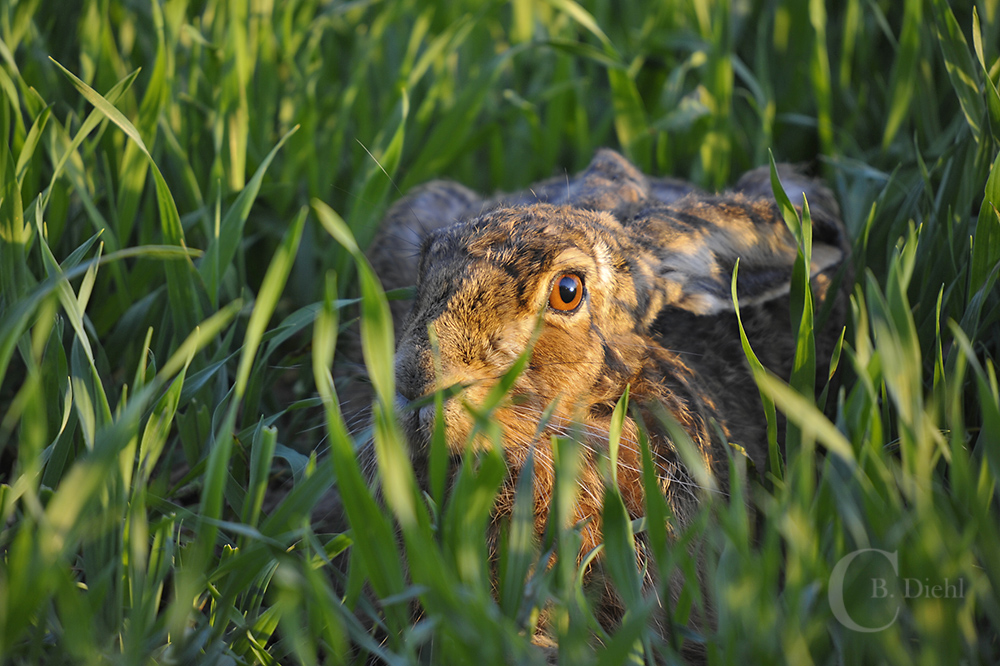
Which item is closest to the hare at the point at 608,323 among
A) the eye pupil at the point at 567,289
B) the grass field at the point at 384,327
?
the eye pupil at the point at 567,289

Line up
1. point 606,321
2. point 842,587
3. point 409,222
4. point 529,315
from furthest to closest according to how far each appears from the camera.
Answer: point 409,222 → point 606,321 → point 529,315 → point 842,587

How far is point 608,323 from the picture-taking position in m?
2.69

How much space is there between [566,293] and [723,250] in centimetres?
61

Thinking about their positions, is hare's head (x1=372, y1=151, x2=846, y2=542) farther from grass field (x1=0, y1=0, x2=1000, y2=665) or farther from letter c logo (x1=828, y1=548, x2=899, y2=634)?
letter c logo (x1=828, y1=548, x2=899, y2=634)

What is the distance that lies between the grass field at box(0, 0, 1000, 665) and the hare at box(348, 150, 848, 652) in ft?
0.90

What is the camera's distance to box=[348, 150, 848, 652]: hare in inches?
92.9

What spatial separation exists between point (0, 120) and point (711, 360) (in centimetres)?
248

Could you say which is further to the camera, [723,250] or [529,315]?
[723,250]

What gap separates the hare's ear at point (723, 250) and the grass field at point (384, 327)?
0.78 ft

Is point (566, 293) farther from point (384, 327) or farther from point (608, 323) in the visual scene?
point (384, 327)

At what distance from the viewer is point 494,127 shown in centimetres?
390

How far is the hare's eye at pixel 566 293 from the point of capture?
2.51 metres

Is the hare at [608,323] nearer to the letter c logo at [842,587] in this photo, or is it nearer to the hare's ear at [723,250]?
the hare's ear at [723,250]

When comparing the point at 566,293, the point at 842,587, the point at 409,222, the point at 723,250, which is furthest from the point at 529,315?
the point at 409,222
